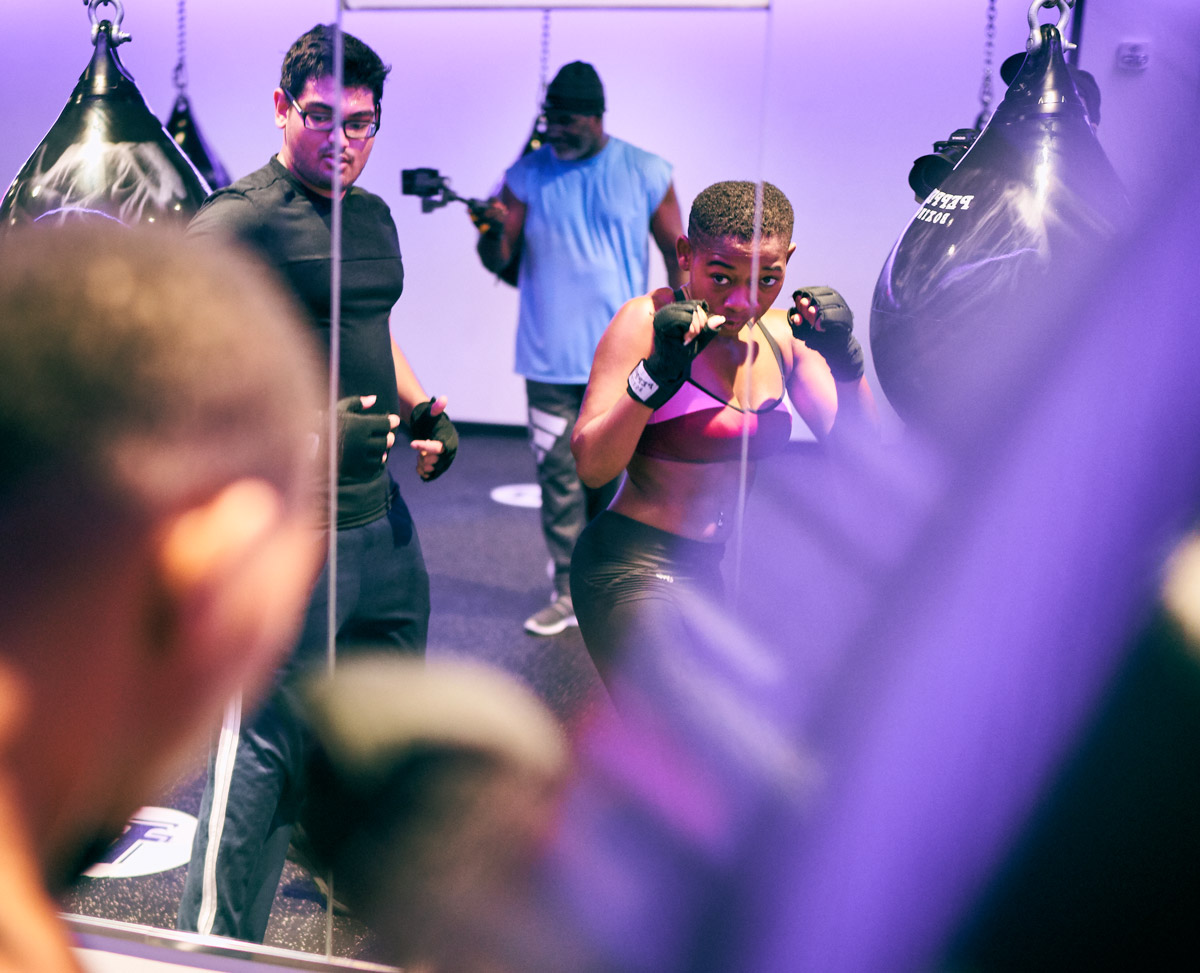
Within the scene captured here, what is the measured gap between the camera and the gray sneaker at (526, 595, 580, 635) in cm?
177

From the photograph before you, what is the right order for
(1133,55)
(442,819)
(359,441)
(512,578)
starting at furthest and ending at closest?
1. (512,578)
2. (359,441)
3. (1133,55)
4. (442,819)

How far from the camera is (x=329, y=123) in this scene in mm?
1508

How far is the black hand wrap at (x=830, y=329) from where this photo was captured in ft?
4.50

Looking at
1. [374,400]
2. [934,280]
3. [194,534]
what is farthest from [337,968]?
[934,280]

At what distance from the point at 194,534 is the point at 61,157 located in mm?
1449

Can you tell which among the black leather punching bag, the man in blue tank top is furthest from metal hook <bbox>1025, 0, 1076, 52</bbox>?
the black leather punching bag

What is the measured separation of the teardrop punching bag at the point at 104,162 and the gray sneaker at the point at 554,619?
0.86 meters

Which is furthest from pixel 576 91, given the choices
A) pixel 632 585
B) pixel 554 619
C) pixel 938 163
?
pixel 554 619

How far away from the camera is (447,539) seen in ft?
5.52

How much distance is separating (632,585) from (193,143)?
38.0 inches

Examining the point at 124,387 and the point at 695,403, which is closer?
the point at 124,387

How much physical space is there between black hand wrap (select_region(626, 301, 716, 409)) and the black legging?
25 cm

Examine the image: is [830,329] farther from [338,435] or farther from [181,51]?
[181,51]

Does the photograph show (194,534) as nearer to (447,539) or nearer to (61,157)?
(447,539)
